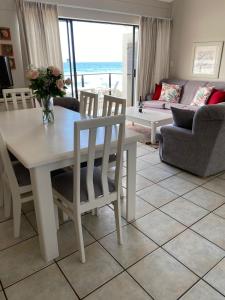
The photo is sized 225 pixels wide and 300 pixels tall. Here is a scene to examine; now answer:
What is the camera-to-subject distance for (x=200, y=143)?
2609 millimetres

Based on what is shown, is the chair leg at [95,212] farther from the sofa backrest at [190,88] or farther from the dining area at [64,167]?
the sofa backrest at [190,88]

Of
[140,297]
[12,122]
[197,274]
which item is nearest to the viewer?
[140,297]

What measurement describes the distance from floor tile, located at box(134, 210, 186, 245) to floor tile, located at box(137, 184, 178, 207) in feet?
0.61

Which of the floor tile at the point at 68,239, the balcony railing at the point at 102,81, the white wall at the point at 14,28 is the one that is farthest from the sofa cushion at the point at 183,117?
the balcony railing at the point at 102,81

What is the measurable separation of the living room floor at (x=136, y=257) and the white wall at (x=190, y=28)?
370cm

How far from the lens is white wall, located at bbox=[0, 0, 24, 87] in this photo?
3562 mm

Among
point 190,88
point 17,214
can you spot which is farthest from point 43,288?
point 190,88

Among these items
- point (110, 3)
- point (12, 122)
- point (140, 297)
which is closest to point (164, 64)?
point (110, 3)

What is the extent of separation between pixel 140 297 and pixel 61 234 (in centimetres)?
82

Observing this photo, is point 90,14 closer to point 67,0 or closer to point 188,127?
point 67,0

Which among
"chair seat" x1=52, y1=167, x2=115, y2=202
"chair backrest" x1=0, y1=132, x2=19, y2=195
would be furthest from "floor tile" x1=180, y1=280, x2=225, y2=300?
"chair backrest" x1=0, y1=132, x2=19, y2=195

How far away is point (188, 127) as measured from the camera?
2.77 m

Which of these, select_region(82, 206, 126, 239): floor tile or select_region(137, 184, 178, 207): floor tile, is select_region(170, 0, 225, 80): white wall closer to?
select_region(137, 184, 178, 207): floor tile

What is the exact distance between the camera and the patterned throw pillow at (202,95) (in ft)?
14.6
